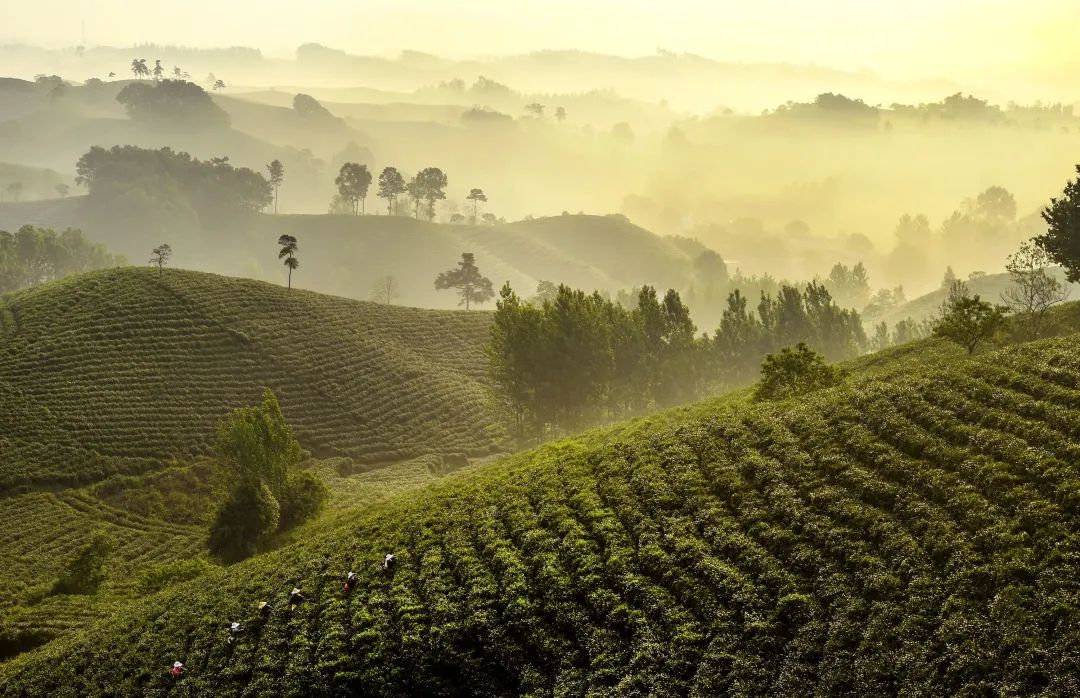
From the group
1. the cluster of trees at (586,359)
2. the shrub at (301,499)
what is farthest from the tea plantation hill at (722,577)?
the cluster of trees at (586,359)

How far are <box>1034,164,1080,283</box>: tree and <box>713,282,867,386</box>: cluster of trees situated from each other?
158ft

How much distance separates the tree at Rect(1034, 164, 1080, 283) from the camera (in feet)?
193

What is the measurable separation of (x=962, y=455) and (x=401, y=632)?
2399 cm

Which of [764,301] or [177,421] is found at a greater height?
[764,301]

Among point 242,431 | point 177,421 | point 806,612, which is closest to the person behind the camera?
point 806,612

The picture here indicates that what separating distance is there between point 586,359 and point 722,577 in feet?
213

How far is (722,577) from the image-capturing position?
27.2 metres

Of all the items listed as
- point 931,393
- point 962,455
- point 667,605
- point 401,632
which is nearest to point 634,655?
point 667,605

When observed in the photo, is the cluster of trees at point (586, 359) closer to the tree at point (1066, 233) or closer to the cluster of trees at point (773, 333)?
the cluster of trees at point (773, 333)

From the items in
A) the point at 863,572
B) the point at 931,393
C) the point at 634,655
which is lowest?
the point at 634,655

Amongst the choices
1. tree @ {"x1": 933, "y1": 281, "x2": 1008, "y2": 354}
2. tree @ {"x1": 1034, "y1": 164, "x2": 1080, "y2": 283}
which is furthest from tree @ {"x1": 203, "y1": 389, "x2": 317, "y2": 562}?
tree @ {"x1": 1034, "y1": 164, "x2": 1080, "y2": 283}

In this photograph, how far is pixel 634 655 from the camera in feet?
84.3

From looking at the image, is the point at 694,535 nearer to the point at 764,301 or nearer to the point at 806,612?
the point at 806,612

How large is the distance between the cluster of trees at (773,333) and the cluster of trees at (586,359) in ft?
23.8
